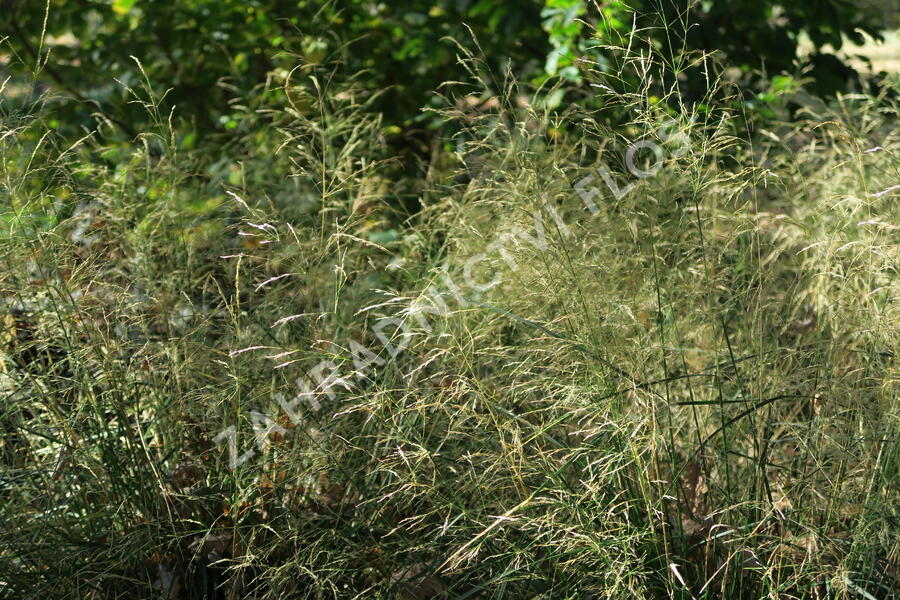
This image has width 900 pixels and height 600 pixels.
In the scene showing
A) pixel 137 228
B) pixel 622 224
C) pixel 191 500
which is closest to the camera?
pixel 191 500

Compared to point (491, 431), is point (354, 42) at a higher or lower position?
lower

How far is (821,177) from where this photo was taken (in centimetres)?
298

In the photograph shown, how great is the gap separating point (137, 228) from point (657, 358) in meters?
1.16

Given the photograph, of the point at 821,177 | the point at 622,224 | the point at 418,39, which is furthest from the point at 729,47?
the point at 622,224

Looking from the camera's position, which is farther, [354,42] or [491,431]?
[354,42]

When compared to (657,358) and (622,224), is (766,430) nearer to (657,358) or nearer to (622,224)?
(657,358)

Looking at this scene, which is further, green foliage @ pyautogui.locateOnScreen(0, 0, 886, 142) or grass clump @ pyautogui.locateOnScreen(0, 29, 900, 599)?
green foliage @ pyautogui.locateOnScreen(0, 0, 886, 142)

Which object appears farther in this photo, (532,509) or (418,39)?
(418,39)

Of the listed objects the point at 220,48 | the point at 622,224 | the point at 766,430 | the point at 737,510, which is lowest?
the point at 220,48

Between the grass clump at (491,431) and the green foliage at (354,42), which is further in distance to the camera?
the green foliage at (354,42)

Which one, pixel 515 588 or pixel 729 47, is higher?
pixel 729 47

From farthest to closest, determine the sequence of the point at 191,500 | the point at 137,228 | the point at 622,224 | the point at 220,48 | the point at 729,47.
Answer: the point at 220,48 < the point at 729,47 < the point at 137,228 < the point at 622,224 < the point at 191,500

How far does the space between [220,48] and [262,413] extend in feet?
7.13

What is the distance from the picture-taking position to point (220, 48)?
3625 mm
